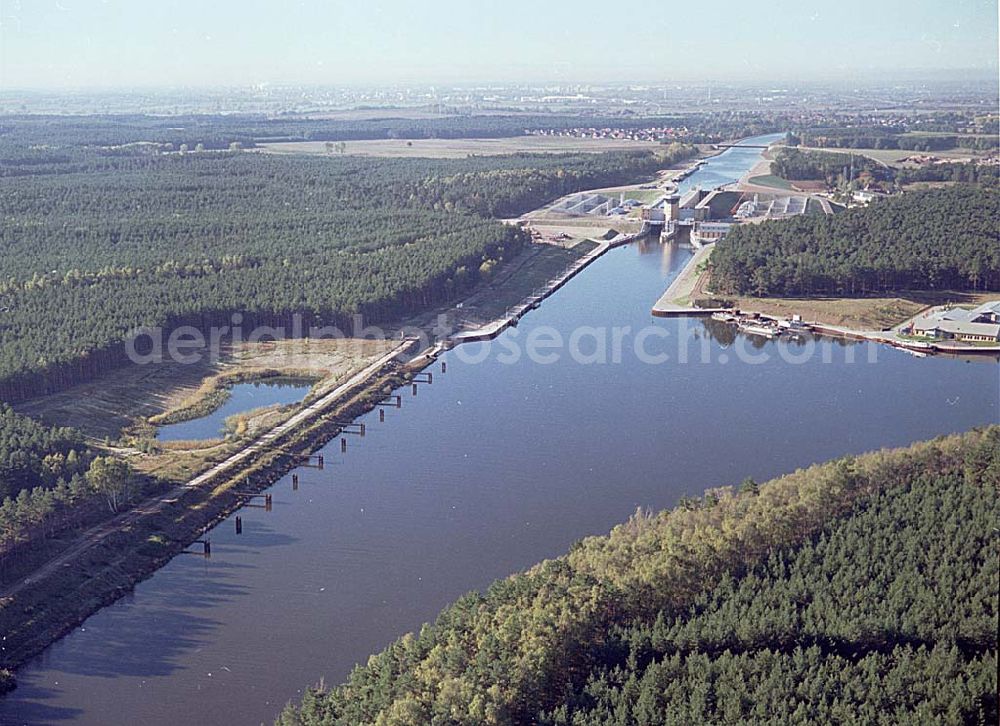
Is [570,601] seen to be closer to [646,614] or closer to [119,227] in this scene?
[646,614]

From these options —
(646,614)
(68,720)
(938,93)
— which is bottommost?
(68,720)

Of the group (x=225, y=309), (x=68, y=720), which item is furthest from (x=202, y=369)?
(x=68, y=720)

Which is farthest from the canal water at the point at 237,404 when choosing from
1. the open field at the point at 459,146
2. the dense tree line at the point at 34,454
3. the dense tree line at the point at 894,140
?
the dense tree line at the point at 894,140

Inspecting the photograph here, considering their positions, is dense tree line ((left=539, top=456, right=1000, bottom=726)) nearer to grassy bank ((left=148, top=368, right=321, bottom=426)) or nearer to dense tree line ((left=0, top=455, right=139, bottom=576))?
dense tree line ((left=0, top=455, right=139, bottom=576))

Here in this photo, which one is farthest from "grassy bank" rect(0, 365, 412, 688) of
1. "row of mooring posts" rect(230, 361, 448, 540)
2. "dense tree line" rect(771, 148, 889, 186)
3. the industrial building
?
"dense tree line" rect(771, 148, 889, 186)

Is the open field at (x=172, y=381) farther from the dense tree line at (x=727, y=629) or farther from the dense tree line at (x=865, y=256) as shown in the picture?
the dense tree line at (x=865, y=256)

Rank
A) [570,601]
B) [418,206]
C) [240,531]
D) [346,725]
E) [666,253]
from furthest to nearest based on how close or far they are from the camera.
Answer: [418,206], [666,253], [240,531], [570,601], [346,725]
